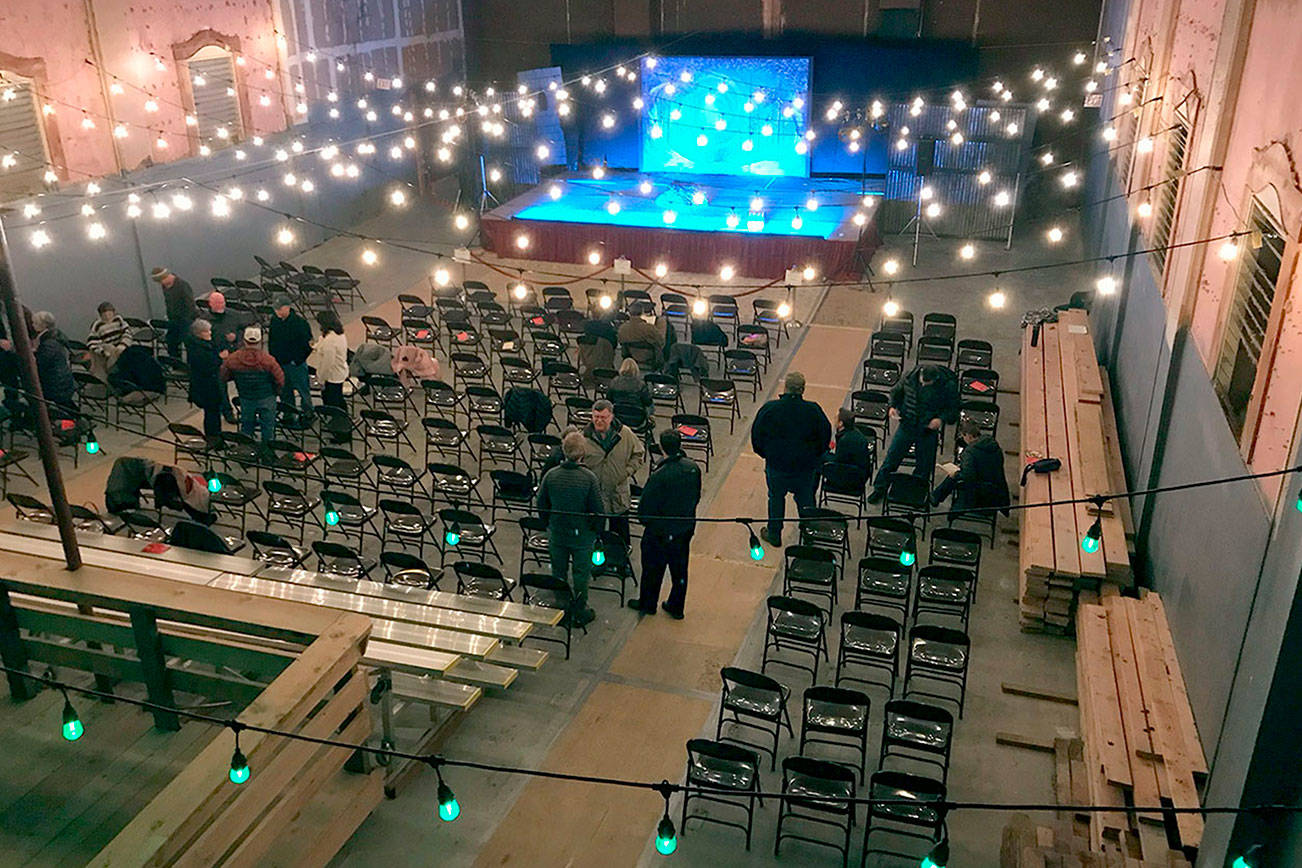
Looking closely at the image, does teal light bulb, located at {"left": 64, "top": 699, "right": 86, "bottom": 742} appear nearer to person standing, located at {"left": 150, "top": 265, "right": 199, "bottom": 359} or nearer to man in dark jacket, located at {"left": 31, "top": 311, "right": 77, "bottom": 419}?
man in dark jacket, located at {"left": 31, "top": 311, "right": 77, "bottom": 419}

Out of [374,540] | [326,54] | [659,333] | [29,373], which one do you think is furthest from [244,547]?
[326,54]

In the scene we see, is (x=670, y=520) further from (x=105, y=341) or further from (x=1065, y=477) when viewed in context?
(x=105, y=341)

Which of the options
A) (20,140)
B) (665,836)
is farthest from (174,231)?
(665,836)

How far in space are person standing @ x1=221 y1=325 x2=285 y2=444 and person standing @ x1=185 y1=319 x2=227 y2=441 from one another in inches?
10.5

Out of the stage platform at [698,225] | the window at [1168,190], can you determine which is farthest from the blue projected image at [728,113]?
the window at [1168,190]

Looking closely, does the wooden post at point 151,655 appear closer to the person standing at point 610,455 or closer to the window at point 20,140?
the person standing at point 610,455

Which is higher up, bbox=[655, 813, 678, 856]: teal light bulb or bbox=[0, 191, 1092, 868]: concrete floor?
bbox=[655, 813, 678, 856]: teal light bulb

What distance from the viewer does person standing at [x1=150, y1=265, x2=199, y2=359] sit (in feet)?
45.3

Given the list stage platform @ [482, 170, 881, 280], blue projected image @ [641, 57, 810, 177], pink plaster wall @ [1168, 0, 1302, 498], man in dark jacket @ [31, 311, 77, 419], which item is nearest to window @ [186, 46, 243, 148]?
stage platform @ [482, 170, 881, 280]

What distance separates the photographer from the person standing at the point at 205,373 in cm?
1178

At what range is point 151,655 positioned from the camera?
21.4ft

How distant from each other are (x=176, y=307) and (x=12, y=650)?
7783 millimetres

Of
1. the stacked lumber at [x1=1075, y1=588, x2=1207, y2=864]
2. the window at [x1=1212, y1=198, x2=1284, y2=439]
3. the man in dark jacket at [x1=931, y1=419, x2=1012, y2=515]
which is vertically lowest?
the stacked lumber at [x1=1075, y1=588, x2=1207, y2=864]

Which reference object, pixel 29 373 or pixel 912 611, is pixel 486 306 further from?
pixel 29 373
